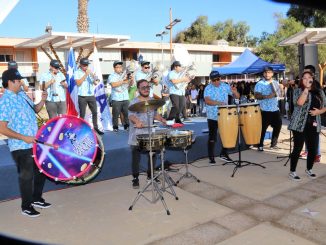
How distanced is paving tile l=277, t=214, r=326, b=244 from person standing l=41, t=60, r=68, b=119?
488 cm

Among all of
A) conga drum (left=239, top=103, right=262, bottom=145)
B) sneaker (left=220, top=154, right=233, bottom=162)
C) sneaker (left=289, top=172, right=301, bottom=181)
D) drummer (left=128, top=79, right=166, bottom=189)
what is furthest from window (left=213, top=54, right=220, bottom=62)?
drummer (left=128, top=79, right=166, bottom=189)

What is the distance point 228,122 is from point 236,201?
1.74m

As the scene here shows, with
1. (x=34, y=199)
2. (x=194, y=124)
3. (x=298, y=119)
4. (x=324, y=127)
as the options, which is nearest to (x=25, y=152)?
(x=34, y=199)

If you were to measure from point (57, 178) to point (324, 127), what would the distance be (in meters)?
8.70

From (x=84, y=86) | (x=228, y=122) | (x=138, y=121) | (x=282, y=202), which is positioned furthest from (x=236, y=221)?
(x=84, y=86)

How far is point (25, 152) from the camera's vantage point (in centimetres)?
397

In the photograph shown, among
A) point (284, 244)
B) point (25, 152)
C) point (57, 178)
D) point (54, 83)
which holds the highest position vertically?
point (54, 83)

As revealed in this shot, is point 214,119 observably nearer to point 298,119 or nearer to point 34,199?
point 298,119

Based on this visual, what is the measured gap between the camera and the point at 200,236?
11.4 feet

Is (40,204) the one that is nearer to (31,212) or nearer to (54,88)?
(31,212)

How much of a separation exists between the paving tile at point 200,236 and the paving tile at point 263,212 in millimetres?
530

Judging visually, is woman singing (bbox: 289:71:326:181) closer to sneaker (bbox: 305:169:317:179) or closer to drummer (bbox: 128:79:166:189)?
Answer: sneaker (bbox: 305:169:317:179)

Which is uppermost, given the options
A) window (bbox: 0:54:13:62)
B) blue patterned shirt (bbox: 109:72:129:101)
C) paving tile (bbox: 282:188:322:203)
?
window (bbox: 0:54:13:62)

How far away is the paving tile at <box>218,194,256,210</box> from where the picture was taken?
4.25m
